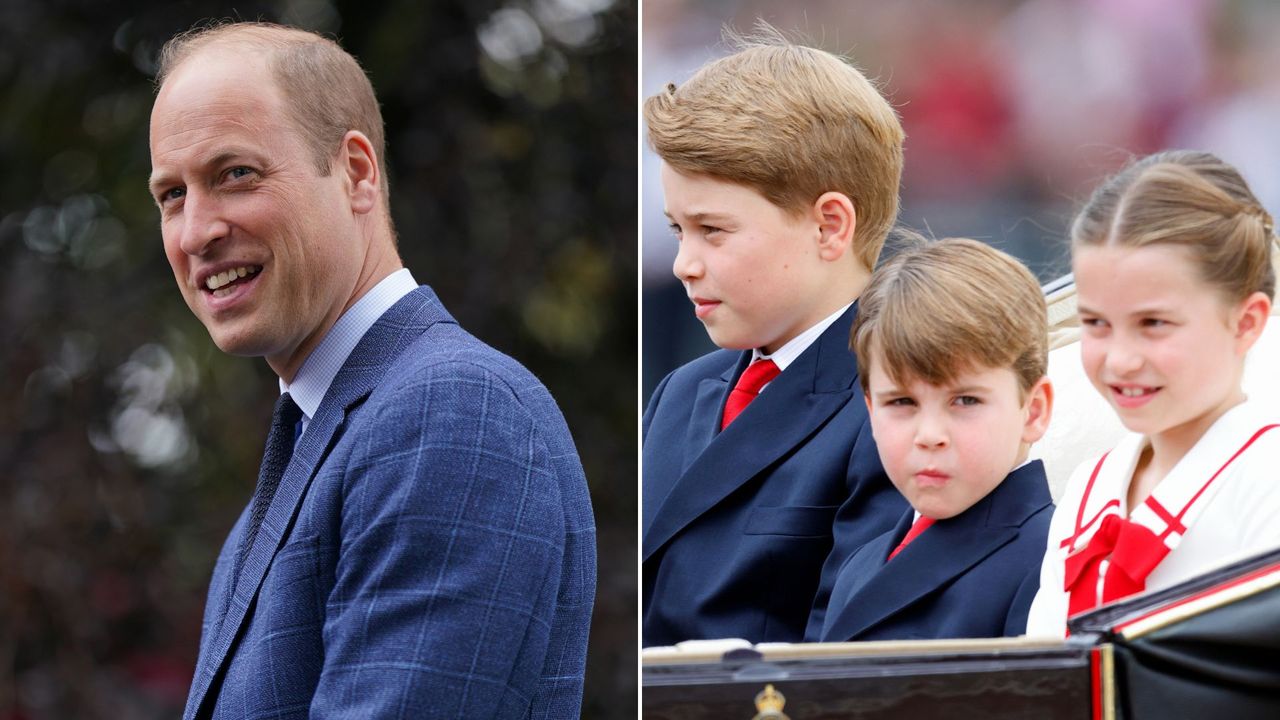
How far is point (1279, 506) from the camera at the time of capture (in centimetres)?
111

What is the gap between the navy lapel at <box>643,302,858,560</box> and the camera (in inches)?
46.7

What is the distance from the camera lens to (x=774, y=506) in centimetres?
118

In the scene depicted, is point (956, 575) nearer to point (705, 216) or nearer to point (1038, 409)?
point (1038, 409)

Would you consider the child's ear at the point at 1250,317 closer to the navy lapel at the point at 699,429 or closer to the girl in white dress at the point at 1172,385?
the girl in white dress at the point at 1172,385

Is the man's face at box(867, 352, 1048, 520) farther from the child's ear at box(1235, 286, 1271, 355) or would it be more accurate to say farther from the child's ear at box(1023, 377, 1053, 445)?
the child's ear at box(1235, 286, 1271, 355)

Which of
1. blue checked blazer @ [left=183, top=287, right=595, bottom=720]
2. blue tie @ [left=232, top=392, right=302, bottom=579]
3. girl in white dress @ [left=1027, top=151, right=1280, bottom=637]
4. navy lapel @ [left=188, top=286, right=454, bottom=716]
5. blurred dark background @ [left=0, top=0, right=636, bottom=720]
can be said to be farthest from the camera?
blurred dark background @ [left=0, top=0, right=636, bottom=720]

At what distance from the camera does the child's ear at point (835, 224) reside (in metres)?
1.16

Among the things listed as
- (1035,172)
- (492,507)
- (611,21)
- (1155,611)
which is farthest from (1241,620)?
(611,21)

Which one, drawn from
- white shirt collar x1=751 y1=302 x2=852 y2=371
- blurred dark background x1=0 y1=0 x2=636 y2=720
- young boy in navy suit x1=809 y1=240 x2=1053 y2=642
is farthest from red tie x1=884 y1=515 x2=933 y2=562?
blurred dark background x1=0 y1=0 x2=636 y2=720

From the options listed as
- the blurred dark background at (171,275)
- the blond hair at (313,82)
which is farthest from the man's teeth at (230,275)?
the blurred dark background at (171,275)

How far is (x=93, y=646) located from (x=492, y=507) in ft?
9.73

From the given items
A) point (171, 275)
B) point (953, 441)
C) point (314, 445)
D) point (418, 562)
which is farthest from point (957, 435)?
point (171, 275)

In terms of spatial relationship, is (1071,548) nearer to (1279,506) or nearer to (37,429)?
(1279,506)

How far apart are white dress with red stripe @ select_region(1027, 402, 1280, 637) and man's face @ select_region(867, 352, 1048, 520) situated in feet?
0.20
